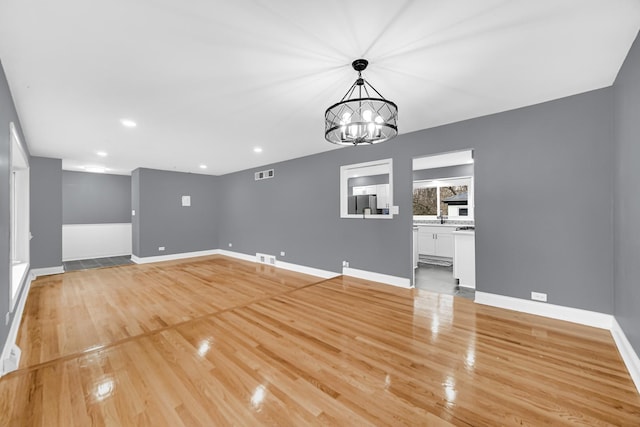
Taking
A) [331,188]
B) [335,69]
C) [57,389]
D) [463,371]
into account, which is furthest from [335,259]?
[57,389]

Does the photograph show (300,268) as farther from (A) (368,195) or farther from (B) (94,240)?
(B) (94,240)

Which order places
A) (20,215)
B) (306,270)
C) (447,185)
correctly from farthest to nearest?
1. (447,185)
2. (306,270)
3. (20,215)

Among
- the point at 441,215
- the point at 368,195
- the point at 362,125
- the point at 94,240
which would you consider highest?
the point at 362,125

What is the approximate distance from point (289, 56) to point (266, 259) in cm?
522

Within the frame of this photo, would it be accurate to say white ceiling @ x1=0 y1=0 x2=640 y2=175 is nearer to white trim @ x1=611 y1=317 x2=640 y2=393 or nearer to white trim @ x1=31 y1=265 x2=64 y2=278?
white trim @ x1=611 y1=317 x2=640 y2=393

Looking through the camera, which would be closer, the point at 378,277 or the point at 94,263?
the point at 378,277

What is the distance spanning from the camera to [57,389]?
5.98 ft

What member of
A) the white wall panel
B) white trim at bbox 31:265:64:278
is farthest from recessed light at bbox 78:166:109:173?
white trim at bbox 31:265:64:278

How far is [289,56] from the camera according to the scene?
2.11m

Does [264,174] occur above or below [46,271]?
above

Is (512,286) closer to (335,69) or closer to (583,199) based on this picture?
(583,199)

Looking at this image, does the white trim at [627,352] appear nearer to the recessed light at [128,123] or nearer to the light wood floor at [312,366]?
the light wood floor at [312,366]

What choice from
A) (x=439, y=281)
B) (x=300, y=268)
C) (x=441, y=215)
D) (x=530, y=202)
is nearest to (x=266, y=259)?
(x=300, y=268)

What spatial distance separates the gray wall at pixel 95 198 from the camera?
7.35 metres
